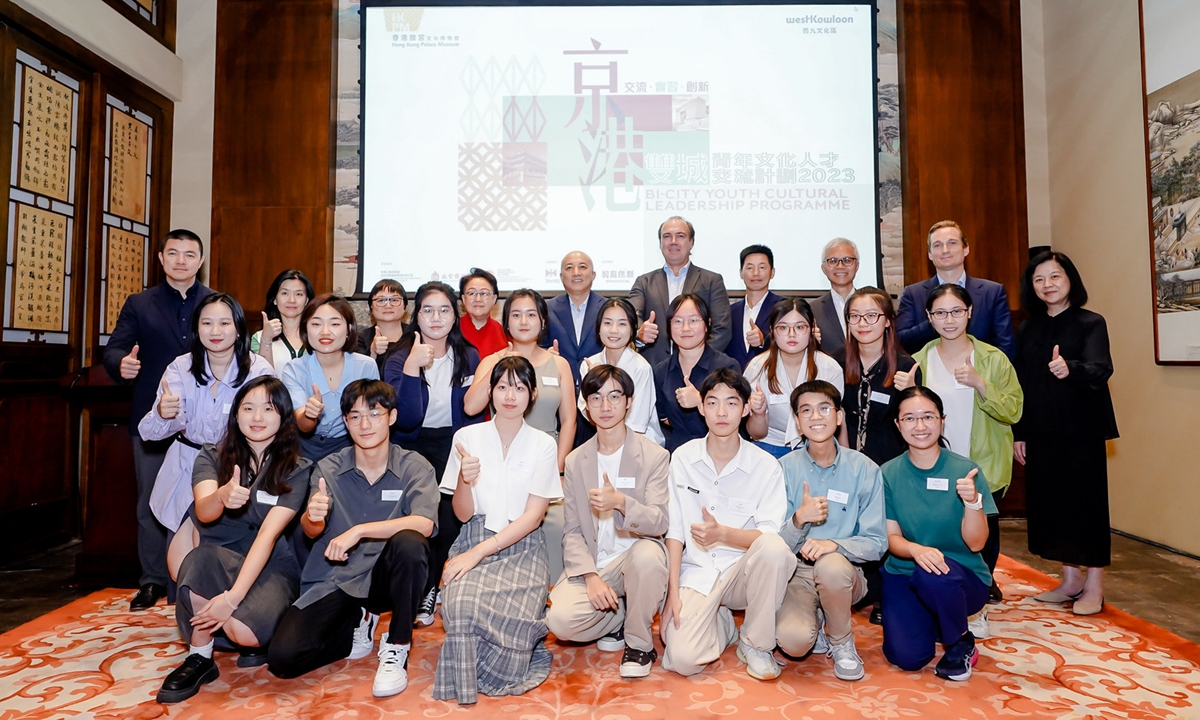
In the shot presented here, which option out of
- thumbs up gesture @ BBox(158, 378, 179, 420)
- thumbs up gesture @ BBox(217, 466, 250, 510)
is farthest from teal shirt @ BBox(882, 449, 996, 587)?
thumbs up gesture @ BBox(158, 378, 179, 420)

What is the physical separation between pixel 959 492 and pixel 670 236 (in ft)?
6.87

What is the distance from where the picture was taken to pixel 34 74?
3930 mm

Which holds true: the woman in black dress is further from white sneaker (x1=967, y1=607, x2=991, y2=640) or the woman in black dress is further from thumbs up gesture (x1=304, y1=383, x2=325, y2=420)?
thumbs up gesture (x1=304, y1=383, x2=325, y2=420)

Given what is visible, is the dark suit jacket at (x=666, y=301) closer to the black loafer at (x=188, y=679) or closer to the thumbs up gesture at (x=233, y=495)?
the thumbs up gesture at (x=233, y=495)

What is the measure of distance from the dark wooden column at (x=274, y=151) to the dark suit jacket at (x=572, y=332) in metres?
2.25

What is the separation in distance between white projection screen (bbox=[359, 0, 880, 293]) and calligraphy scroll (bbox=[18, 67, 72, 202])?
70.0 inches

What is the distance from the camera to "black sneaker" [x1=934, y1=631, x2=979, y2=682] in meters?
2.22

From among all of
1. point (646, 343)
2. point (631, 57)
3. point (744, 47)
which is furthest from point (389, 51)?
point (646, 343)

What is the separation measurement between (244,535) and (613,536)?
1349 millimetres

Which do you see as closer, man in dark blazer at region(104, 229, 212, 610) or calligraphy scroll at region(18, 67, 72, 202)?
man in dark blazer at region(104, 229, 212, 610)

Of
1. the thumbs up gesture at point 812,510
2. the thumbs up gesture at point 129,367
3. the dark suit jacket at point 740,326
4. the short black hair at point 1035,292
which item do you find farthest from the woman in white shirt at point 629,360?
the thumbs up gesture at point 129,367

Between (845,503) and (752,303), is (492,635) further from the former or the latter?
(752,303)

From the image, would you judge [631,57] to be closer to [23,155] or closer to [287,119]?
[287,119]

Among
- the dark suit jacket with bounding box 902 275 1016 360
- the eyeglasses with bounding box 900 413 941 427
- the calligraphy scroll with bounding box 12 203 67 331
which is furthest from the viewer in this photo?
the calligraphy scroll with bounding box 12 203 67 331
